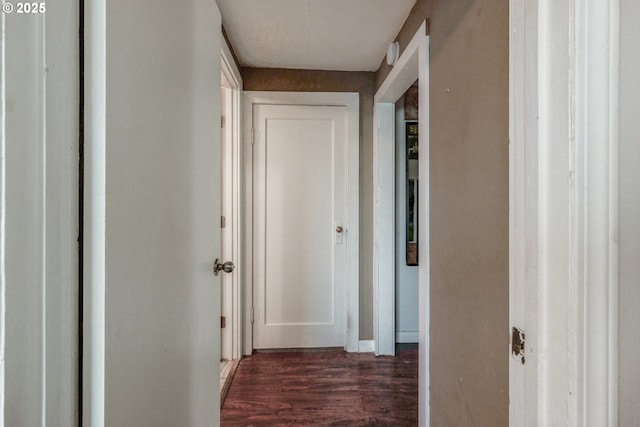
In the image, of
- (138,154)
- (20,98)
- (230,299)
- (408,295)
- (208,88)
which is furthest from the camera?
(408,295)

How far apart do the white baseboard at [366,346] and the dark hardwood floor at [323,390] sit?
0.06 m

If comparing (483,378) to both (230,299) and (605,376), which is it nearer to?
(605,376)

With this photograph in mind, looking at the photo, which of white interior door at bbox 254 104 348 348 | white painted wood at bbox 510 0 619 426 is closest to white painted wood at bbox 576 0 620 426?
white painted wood at bbox 510 0 619 426

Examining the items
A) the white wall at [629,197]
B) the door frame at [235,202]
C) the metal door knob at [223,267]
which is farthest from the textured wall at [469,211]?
the door frame at [235,202]

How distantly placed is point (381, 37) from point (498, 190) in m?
1.58

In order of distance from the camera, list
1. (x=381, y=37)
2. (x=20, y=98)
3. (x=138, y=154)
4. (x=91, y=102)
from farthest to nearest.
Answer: (x=381, y=37), (x=138, y=154), (x=91, y=102), (x=20, y=98)

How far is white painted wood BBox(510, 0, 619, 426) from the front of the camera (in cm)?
46

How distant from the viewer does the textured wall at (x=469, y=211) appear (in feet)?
3.08

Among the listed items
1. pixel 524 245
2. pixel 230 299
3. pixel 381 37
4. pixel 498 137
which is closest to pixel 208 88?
A: pixel 498 137

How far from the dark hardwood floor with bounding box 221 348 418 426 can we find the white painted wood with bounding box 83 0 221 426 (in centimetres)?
84

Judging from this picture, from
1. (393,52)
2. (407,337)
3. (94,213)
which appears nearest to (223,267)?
(94,213)

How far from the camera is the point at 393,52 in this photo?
2.01m

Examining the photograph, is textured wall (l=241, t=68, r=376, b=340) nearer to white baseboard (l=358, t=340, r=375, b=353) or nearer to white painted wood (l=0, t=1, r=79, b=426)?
white baseboard (l=358, t=340, r=375, b=353)

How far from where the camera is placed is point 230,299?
2426mm
